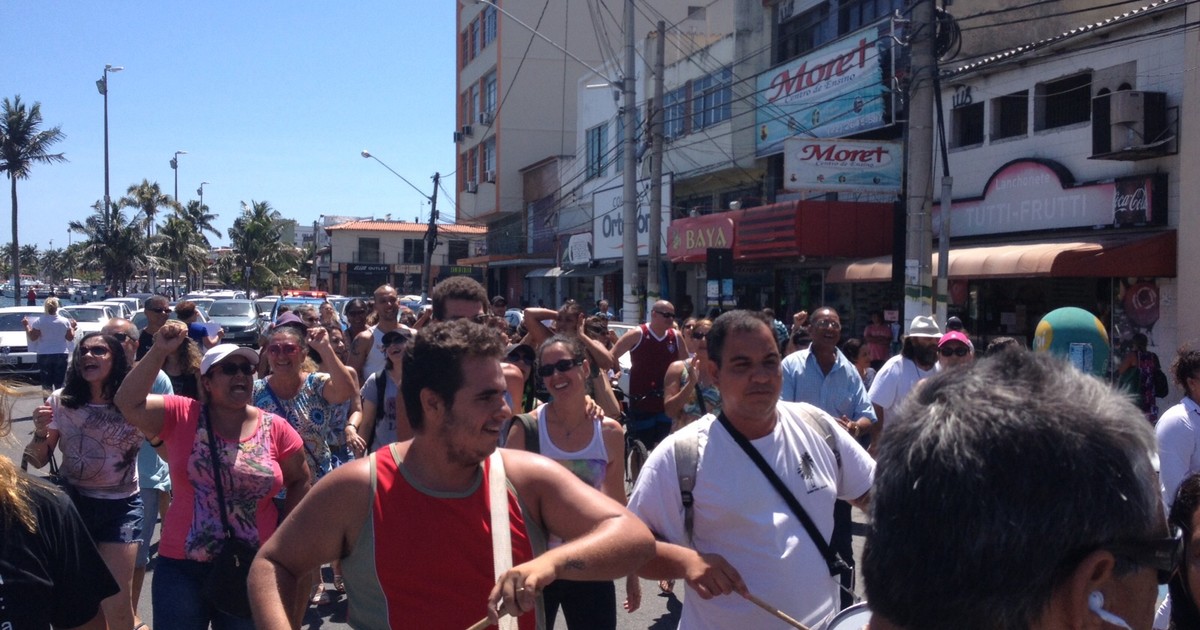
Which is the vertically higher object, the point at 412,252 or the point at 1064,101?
the point at 1064,101

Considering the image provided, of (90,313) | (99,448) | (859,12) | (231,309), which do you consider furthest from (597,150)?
(99,448)

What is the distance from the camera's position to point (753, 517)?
329cm

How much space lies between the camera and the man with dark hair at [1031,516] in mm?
1375

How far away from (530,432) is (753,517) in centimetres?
174

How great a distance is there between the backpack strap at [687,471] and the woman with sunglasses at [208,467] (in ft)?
6.37

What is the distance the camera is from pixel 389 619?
256 centimetres

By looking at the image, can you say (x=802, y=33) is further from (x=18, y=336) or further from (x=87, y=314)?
(x=87, y=314)

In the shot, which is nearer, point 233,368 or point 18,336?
point 233,368

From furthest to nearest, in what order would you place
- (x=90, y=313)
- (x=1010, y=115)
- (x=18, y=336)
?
1. (x=90, y=313)
2. (x=18, y=336)
3. (x=1010, y=115)

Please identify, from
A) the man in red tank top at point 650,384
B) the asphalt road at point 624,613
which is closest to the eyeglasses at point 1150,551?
the asphalt road at point 624,613

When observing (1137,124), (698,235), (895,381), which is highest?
(1137,124)

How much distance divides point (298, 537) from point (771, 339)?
1.83 metres

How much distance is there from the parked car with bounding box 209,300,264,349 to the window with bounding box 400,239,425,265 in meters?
43.3

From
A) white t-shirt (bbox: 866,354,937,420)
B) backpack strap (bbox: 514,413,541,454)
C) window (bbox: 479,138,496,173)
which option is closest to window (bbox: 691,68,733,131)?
white t-shirt (bbox: 866,354,937,420)
